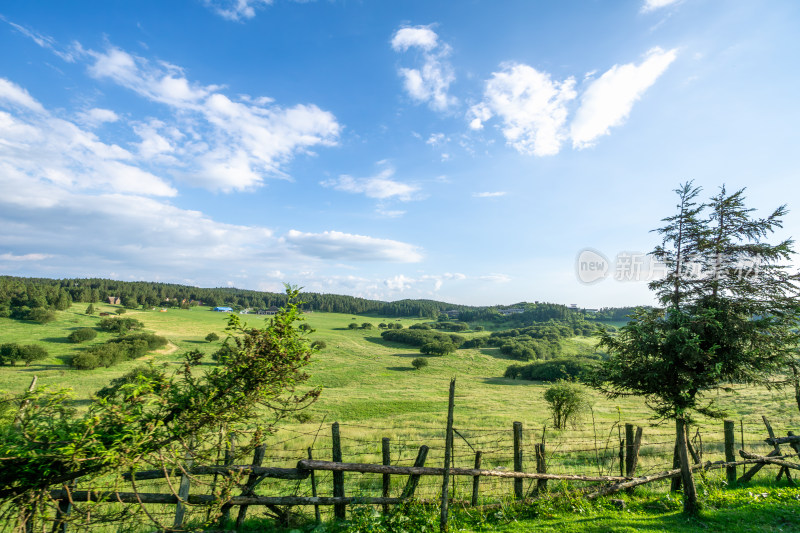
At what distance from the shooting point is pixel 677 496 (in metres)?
9.05

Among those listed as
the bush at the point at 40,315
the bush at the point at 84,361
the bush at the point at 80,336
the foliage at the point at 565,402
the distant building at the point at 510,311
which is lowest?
the bush at the point at 84,361

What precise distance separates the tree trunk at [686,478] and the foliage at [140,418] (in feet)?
31.6

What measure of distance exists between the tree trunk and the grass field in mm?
1553

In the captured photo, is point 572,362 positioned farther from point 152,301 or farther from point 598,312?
point 152,301

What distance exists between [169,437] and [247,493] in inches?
135

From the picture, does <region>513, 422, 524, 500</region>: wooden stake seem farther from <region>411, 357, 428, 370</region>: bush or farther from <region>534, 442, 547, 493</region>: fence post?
<region>411, 357, 428, 370</region>: bush

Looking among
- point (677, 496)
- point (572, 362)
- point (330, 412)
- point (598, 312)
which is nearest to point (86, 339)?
point (330, 412)

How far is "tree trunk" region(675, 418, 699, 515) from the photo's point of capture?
810cm

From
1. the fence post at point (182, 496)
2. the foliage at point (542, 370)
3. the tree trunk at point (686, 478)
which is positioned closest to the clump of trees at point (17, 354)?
the fence post at point (182, 496)

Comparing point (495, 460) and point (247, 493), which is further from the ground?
point (247, 493)

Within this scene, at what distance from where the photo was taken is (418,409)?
3203 centimetres

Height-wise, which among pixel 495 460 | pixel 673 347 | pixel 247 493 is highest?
pixel 673 347

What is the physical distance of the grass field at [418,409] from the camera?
14258 millimetres

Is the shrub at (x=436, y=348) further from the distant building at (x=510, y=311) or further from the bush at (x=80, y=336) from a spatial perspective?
the distant building at (x=510, y=311)
